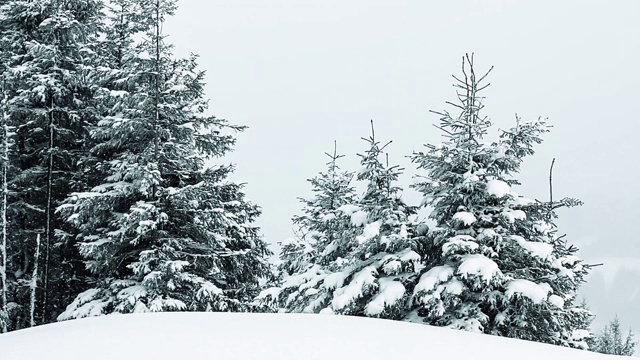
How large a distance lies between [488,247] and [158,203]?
6762mm

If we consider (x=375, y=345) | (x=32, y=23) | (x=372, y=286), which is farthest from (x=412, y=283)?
(x=32, y=23)

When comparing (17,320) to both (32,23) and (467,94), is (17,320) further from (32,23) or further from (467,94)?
(467,94)

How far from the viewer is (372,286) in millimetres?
9266

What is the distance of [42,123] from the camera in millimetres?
14203

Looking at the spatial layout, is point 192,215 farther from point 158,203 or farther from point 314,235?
point 314,235

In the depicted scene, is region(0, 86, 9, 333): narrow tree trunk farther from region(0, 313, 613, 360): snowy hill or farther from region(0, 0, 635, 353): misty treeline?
region(0, 313, 613, 360): snowy hill

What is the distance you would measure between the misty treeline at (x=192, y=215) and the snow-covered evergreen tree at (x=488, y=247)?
0.04 metres

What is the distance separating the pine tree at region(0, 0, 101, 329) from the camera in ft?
44.6

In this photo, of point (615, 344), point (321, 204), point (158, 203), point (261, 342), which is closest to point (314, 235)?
point (321, 204)

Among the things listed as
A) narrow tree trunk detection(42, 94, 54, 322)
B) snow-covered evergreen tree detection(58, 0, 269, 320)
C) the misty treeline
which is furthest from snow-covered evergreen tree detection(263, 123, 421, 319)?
narrow tree trunk detection(42, 94, 54, 322)

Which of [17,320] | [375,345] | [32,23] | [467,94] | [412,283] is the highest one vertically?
[32,23]

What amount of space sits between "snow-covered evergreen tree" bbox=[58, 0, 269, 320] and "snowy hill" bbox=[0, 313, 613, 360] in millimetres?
5719

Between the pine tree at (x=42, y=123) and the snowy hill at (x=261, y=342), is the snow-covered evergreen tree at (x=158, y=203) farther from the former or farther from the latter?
the snowy hill at (x=261, y=342)

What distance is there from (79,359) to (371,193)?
7.40m
